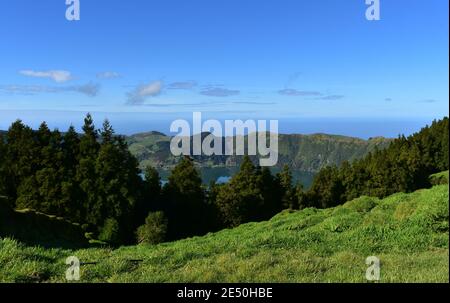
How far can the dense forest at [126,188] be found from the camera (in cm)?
5706

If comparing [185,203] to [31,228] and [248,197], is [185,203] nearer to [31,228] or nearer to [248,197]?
[248,197]

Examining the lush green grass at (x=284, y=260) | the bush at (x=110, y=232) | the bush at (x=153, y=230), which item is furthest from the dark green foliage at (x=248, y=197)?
the lush green grass at (x=284, y=260)

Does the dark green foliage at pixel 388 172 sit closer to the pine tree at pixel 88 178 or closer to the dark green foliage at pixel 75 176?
the dark green foliage at pixel 75 176

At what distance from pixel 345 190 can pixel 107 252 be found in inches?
2968

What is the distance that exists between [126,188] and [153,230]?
8.01 meters

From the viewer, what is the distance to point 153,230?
5253 cm

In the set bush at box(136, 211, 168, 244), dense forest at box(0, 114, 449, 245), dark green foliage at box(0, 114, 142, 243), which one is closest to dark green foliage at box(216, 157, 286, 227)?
dense forest at box(0, 114, 449, 245)

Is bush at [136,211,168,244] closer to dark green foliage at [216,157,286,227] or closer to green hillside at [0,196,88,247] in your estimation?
dark green foliage at [216,157,286,227]

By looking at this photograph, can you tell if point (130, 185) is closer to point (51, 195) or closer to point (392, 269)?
point (51, 195)

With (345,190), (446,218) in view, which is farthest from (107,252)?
(345,190)

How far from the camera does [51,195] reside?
58.1 meters

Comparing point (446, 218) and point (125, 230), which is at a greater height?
point (446, 218)

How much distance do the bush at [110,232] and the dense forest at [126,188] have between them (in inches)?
5.0

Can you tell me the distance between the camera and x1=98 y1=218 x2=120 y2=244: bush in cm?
5481
